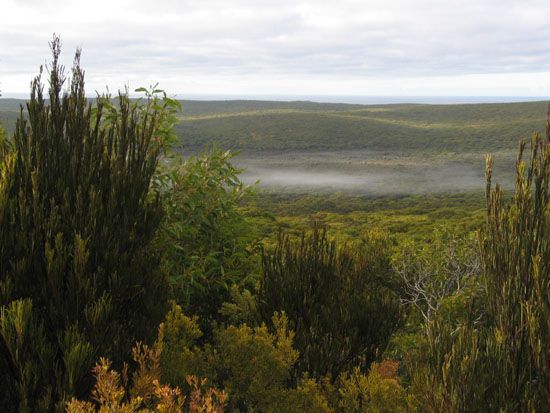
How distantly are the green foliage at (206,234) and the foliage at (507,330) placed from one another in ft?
13.2

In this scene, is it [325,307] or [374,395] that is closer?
[374,395]

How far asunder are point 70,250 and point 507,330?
190 inches

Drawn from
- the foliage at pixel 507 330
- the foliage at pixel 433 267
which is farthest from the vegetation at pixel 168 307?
the foliage at pixel 433 267

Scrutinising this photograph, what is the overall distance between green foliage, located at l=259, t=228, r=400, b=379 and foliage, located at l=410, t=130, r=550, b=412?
2.14m

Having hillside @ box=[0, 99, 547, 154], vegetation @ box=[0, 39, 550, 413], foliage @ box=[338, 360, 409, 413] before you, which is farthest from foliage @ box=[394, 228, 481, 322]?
hillside @ box=[0, 99, 547, 154]

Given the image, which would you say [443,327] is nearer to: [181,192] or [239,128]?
[181,192]

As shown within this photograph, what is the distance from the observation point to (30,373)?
5.05 m

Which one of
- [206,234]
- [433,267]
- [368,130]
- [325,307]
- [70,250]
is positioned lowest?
[433,267]

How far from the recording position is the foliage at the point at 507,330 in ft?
16.7

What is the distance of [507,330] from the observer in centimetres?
576

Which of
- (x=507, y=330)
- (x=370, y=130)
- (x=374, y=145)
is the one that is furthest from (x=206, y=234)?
(x=370, y=130)

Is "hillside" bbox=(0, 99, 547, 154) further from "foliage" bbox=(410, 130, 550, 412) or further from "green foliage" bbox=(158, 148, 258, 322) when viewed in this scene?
"foliage" bbox=(410, 130, 550, 412)

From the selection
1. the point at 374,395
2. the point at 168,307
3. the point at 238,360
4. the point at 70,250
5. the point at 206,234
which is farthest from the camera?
the point at 206,234

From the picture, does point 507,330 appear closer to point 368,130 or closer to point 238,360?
point 238,360
